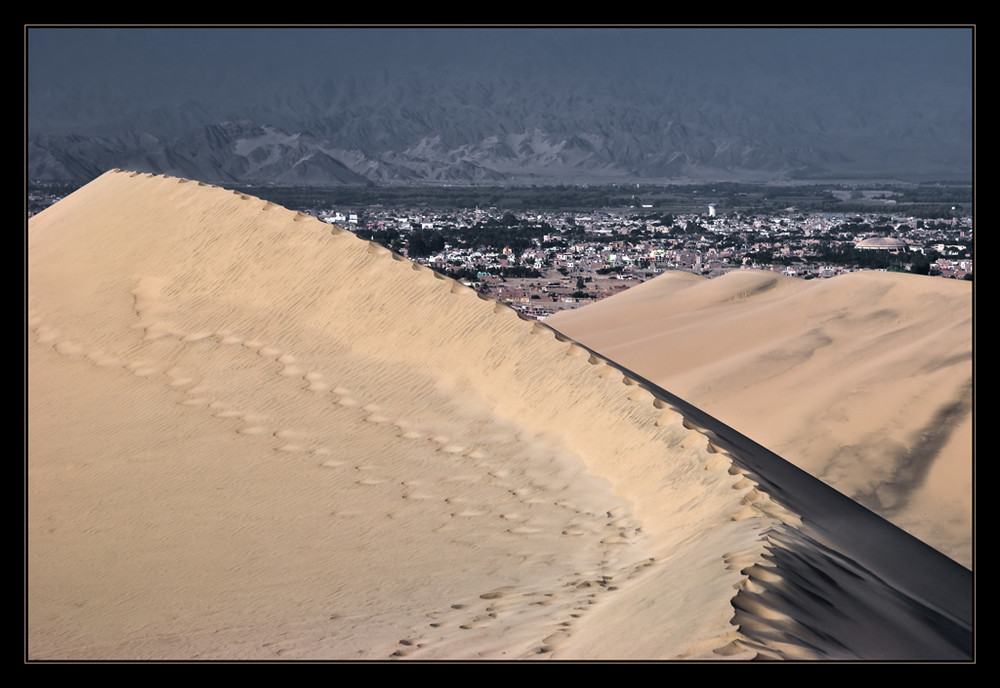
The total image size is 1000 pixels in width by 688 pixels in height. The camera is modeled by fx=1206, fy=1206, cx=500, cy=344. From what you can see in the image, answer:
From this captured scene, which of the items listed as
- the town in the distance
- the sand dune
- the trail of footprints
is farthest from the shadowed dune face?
the trail of footprints

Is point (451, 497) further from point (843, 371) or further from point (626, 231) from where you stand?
point (626, 231)

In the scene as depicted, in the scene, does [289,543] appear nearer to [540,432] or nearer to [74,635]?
[74,635]

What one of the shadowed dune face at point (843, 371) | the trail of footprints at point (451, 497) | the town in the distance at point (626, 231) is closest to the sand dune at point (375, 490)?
the trail of footprints at point (451, 497)

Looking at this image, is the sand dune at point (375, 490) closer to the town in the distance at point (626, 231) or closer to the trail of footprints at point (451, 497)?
the trail of footprints at point (451, 497)

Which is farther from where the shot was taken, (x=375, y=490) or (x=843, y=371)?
(x=843, y=371)

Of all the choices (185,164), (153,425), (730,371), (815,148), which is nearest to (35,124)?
(185,164)

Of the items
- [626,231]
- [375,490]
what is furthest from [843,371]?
[626,231]

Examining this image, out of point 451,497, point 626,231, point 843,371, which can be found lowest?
point 451,497
